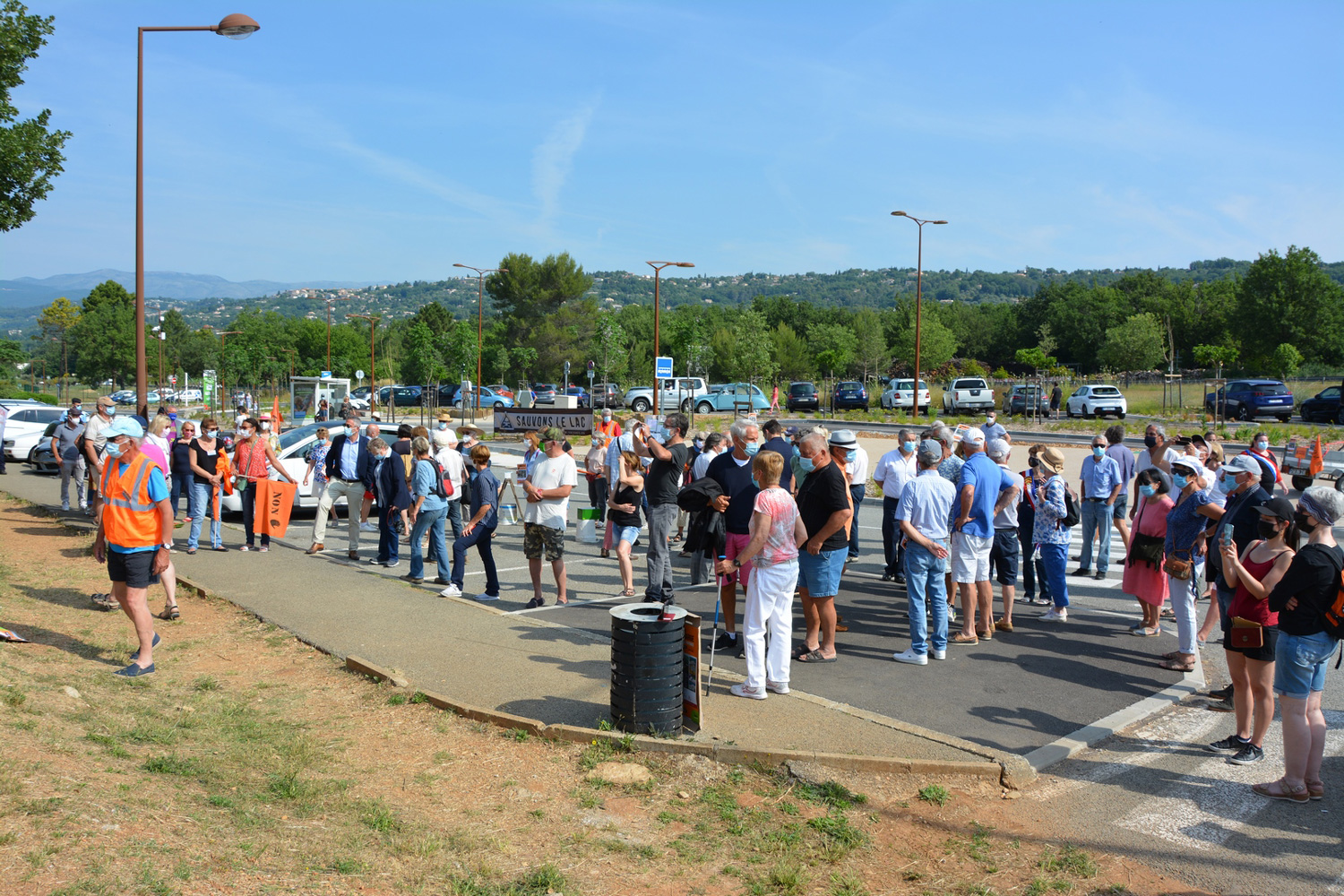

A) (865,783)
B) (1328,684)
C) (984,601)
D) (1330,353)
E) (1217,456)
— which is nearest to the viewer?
(865,783)

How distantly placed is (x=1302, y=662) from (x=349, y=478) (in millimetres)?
10976

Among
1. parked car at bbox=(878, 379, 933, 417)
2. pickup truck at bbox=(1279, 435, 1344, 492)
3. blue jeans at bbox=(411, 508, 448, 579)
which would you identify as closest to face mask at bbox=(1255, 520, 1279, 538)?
blue jeans at bbox=(411, 508, 448, 579)

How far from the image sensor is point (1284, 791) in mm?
5562

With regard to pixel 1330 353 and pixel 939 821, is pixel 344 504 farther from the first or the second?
pixel 1330 353

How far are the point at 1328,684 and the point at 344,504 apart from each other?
14.8 meters

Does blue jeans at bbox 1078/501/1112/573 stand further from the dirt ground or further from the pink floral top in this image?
the dirt ground

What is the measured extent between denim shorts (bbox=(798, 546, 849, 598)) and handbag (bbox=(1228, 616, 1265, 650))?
2.84 meters

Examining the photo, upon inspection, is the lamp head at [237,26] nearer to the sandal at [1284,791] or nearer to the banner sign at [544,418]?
the banner sign at [544,418]

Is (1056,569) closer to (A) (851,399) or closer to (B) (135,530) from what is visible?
(B) (135,530)

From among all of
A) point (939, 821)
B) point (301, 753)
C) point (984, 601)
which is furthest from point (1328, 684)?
point (301, 753)

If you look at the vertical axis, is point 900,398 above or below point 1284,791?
above

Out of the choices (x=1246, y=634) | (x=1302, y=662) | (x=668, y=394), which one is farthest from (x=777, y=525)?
(x=668, y=394)

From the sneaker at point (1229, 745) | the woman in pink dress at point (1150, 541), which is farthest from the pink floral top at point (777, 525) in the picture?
the woman in pink dress at point (1150, 541)

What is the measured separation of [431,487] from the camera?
36.6 feet
